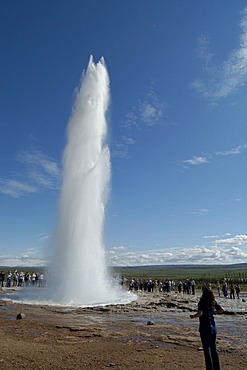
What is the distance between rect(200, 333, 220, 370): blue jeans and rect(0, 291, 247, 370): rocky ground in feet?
3.42

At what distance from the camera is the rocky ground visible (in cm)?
873

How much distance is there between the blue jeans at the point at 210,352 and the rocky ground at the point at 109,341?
1041 mm

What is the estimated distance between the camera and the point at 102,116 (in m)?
32.2

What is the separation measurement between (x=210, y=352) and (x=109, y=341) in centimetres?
492

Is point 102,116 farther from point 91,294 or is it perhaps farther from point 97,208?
point 91,294

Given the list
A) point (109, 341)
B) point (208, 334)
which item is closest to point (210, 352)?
point (208, 334)

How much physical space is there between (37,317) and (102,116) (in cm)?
2010

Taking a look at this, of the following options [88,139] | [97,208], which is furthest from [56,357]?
[88,139]

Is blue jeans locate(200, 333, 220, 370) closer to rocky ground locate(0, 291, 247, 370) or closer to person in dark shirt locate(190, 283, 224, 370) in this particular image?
person in dark shirt locate(190, 283, 224, 370)

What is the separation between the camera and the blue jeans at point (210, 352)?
732 centimetres

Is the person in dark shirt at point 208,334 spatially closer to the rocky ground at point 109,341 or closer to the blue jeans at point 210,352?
the blue jeans at point 210,352

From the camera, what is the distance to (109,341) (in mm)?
11484

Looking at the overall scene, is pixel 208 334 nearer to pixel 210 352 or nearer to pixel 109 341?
pixel 210 352

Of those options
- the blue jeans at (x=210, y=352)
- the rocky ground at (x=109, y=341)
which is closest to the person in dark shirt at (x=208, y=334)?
the blue jeans at (x=210, y=352)
